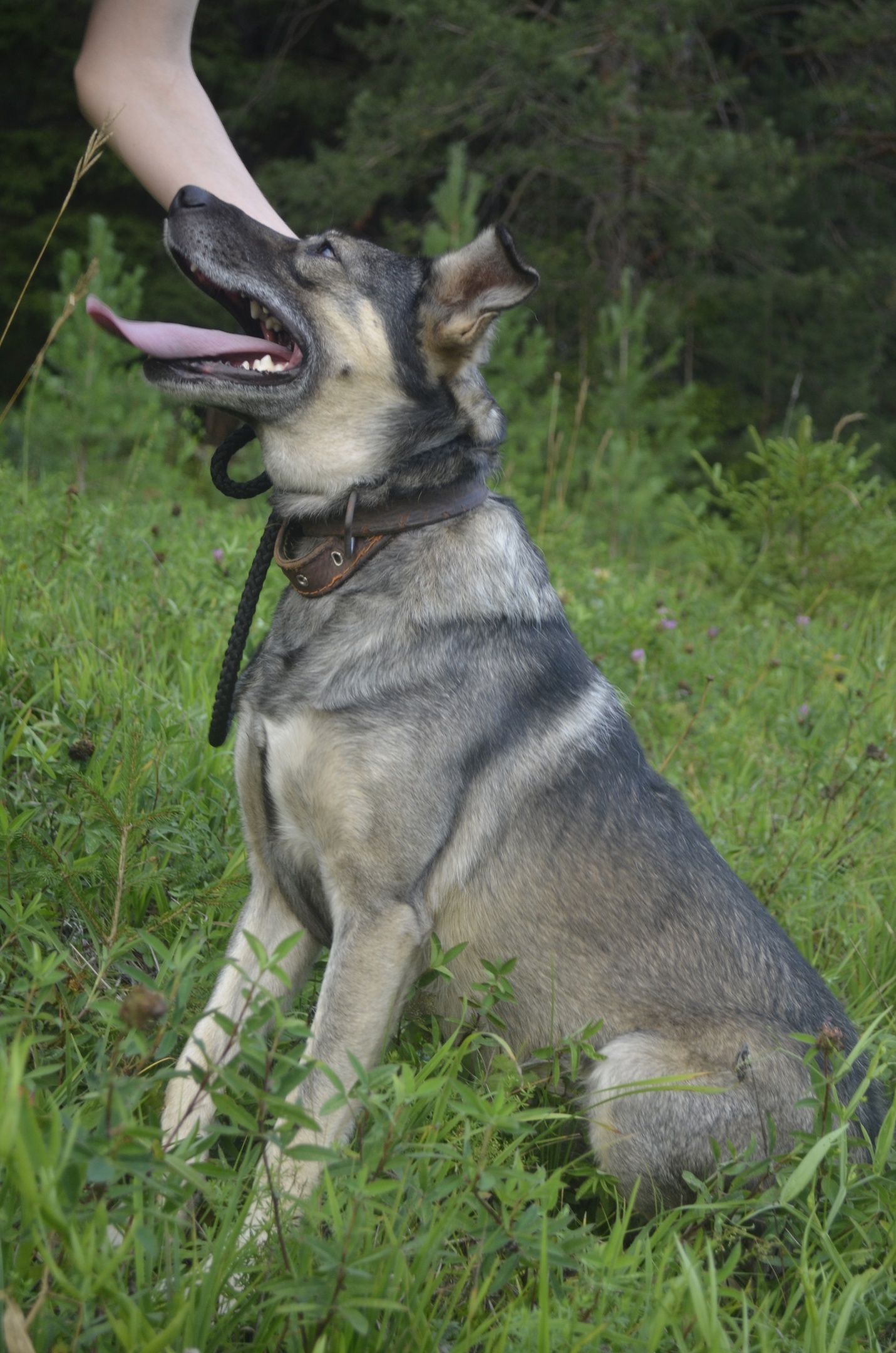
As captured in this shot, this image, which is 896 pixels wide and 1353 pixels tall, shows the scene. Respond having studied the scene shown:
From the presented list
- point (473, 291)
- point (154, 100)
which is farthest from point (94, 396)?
point (473, 291)

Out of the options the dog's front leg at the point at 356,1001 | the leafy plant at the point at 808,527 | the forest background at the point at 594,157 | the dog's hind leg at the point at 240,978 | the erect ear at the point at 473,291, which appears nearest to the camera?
the dog's front leg at the point at 356,1001

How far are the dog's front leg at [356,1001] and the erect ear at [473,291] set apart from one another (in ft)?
4.43

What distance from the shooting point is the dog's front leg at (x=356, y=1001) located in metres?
2.24

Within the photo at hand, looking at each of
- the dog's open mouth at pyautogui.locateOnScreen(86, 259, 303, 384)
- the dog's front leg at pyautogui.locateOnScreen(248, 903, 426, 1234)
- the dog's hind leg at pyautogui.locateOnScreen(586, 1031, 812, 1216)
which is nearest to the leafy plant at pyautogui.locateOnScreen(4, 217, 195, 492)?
the dog's open mouth at pyautogui.locateOnScreen(86, 259, 303, 384)

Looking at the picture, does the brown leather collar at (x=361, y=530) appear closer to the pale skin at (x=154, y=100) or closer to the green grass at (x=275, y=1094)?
the green grass at (x=275, y=1094)

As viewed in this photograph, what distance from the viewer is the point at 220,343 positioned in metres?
2.64

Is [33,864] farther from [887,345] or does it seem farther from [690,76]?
[887,345]

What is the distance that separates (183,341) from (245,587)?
62cm

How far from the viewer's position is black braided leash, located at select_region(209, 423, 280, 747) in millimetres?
2732

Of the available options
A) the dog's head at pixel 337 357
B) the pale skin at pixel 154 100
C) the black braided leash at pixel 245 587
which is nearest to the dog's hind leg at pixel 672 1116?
the black braided leash at pixel 245 587

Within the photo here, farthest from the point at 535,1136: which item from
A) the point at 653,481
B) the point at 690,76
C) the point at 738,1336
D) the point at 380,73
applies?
the point at 380,73

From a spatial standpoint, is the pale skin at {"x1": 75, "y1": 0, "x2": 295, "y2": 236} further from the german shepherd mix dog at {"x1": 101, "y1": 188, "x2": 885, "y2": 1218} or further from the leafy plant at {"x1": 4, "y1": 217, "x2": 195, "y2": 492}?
the leafy plant at {"x1": 4, "y1": 217, "x2": 195, "y2": 492}

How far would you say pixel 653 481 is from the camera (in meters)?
9.55

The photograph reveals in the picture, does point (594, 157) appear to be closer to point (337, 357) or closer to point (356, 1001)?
point (337, 357)
